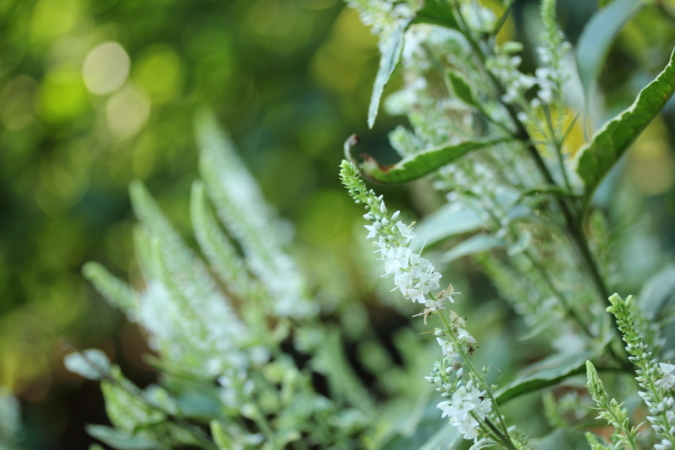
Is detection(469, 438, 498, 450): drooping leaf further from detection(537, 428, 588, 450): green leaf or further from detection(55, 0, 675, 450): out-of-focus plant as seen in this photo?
detection(537, 428, 588, 450): green leaf

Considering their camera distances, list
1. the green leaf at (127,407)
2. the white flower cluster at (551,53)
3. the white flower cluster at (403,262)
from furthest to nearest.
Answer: the green leaf at (127,407) < the white flower cluster at (551,53) < the white flower cluster at (403,262)

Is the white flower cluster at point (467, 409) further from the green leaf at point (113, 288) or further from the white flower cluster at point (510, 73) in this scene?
the green leaf at point (113, 288)

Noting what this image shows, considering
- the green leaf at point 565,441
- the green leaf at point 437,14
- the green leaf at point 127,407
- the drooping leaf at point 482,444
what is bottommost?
the green leaf at point 565,441

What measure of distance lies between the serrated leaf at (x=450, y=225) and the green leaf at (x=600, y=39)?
167 mm

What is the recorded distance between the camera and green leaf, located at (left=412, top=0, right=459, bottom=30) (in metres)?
0.45

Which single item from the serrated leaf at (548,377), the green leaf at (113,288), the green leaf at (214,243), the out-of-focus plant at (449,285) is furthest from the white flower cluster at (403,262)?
the green leaf at (113,288)

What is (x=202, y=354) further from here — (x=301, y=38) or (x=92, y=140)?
(x=92, y=140)

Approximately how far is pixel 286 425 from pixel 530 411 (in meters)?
0.48

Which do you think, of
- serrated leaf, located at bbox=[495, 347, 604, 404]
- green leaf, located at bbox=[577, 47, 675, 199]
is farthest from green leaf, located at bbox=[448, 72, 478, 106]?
serrated leaf, located at bbox=[495, 347, 604, 404]

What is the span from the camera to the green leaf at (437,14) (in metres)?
0.45

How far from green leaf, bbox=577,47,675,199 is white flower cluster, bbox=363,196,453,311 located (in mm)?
212

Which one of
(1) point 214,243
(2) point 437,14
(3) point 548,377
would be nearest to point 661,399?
(3) point 548,377

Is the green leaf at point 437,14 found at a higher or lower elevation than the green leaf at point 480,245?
higher

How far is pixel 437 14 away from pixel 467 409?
0.31 meters
